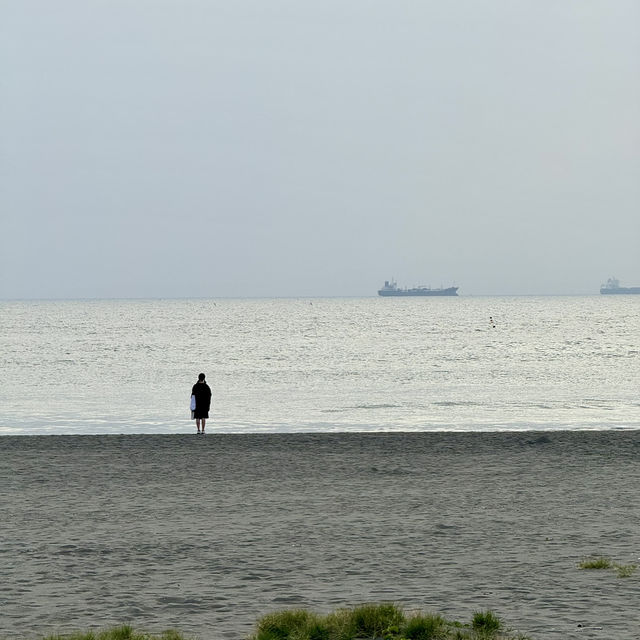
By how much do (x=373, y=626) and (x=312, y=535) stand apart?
15.3ft

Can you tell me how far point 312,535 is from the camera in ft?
41.5

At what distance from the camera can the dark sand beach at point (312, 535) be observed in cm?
904

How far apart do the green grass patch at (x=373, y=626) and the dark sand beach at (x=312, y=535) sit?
1.05 ft

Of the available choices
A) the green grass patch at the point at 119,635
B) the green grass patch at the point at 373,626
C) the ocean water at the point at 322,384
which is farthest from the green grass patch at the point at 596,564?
the ocean water at the point at 322,384

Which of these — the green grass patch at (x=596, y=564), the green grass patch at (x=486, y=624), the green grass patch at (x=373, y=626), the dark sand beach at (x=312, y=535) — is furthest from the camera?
Result: the green grass patch at (x=596, y=564)

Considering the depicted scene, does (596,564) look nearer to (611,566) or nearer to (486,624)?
(611,566)

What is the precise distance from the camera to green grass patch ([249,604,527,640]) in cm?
778

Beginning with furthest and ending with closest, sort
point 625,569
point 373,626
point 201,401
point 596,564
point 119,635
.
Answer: point 201,401, point 596,564, point 625,569, point 373,626, point 119,635

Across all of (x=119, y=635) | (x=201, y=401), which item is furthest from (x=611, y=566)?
(x=201, y=401)

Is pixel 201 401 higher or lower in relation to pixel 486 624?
lower

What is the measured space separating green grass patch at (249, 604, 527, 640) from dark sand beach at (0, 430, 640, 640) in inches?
12.6

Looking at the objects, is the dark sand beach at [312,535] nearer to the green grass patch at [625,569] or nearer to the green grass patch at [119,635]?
the green grass patch at [625,569]

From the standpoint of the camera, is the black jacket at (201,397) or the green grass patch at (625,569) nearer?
the green grass patch at (625,569)

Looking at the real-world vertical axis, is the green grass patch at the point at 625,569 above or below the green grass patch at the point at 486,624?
below
